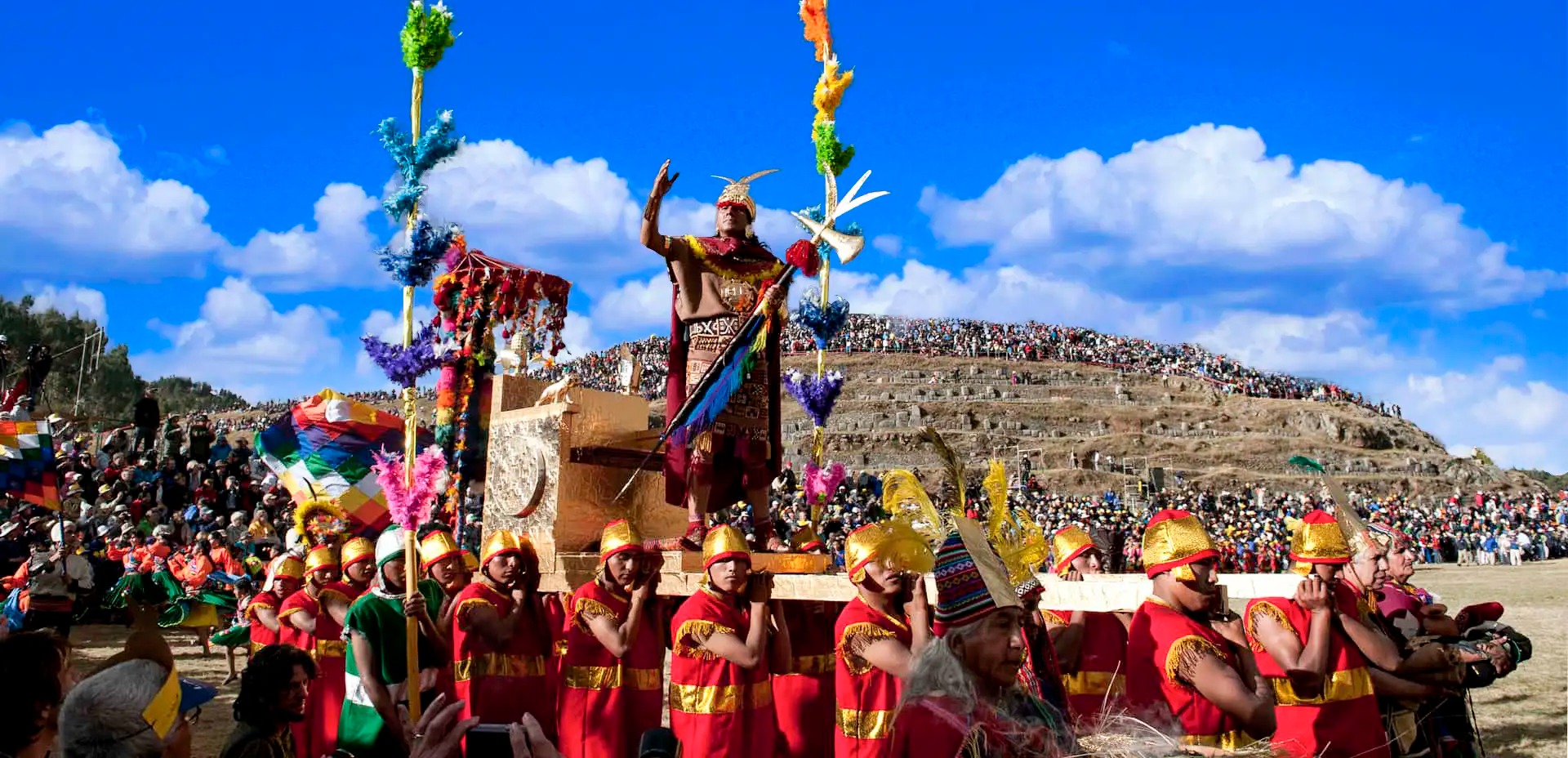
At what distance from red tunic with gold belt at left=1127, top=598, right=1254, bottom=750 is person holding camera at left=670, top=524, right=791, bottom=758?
1.77 metres

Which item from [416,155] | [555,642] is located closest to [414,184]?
[416,155]

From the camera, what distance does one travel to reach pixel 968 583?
3045 mm

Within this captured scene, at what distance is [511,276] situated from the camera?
37.4 feet

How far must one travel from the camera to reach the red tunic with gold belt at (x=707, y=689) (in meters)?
5.17

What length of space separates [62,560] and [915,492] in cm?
1221

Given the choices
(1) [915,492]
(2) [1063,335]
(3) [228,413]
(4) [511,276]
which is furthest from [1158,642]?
(2) [1063,335]

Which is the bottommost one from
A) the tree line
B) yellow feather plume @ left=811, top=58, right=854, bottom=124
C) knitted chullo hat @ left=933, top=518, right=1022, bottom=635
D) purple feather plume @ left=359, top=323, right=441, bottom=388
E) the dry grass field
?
the dry grass field

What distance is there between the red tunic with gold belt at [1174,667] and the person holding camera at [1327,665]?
58 cm

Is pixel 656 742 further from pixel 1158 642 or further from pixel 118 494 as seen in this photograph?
pixel 118 494

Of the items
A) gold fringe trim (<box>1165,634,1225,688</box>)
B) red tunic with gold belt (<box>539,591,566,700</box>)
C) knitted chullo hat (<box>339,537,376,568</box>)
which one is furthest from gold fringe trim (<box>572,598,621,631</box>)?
gold fringe trim (<box>1165,634,1225,688</box>)

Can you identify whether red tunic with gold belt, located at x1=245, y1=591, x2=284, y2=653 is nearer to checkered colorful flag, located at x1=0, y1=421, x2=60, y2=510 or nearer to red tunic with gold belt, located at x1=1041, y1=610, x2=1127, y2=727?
checkered colorful flag, located at x1=0, y1=421, x2=60, y2=510

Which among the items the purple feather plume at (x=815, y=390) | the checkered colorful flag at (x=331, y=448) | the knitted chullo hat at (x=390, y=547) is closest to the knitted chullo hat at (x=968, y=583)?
the knitted chullo hat at (x=390, y=547)

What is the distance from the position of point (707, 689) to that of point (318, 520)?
18.6 ft

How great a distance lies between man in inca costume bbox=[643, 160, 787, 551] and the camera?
22.8 feet
